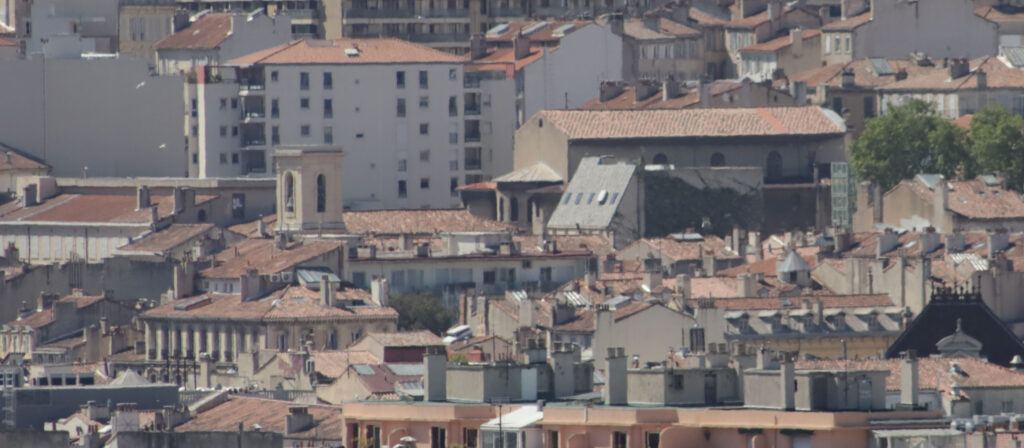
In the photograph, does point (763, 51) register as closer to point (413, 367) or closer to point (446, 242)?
point (446, 242)

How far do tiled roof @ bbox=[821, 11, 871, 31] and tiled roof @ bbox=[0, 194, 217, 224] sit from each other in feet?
87.7

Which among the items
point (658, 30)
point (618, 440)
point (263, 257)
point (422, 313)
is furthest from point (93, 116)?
point (618, 440)

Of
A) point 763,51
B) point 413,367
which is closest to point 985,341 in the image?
point 413,367

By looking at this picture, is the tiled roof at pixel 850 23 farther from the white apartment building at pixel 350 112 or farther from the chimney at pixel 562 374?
the chimney at pixel 562 374

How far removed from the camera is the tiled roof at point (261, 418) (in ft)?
218

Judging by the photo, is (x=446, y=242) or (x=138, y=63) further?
(x=138, y=63)

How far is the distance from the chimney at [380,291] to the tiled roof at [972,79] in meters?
36.6

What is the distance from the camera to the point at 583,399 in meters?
57.7

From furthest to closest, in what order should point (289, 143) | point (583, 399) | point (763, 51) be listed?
1. point (763, 51)
2. point (289, 143)
3. point (583, 399)

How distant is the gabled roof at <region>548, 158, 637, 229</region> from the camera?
410 feet

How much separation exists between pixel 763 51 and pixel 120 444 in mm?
94862

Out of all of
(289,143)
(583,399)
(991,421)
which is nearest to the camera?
(991,421)

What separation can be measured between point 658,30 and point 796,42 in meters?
5.88

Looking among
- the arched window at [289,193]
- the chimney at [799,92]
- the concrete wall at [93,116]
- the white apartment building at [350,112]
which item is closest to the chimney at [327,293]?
the arched window at [289,193]
